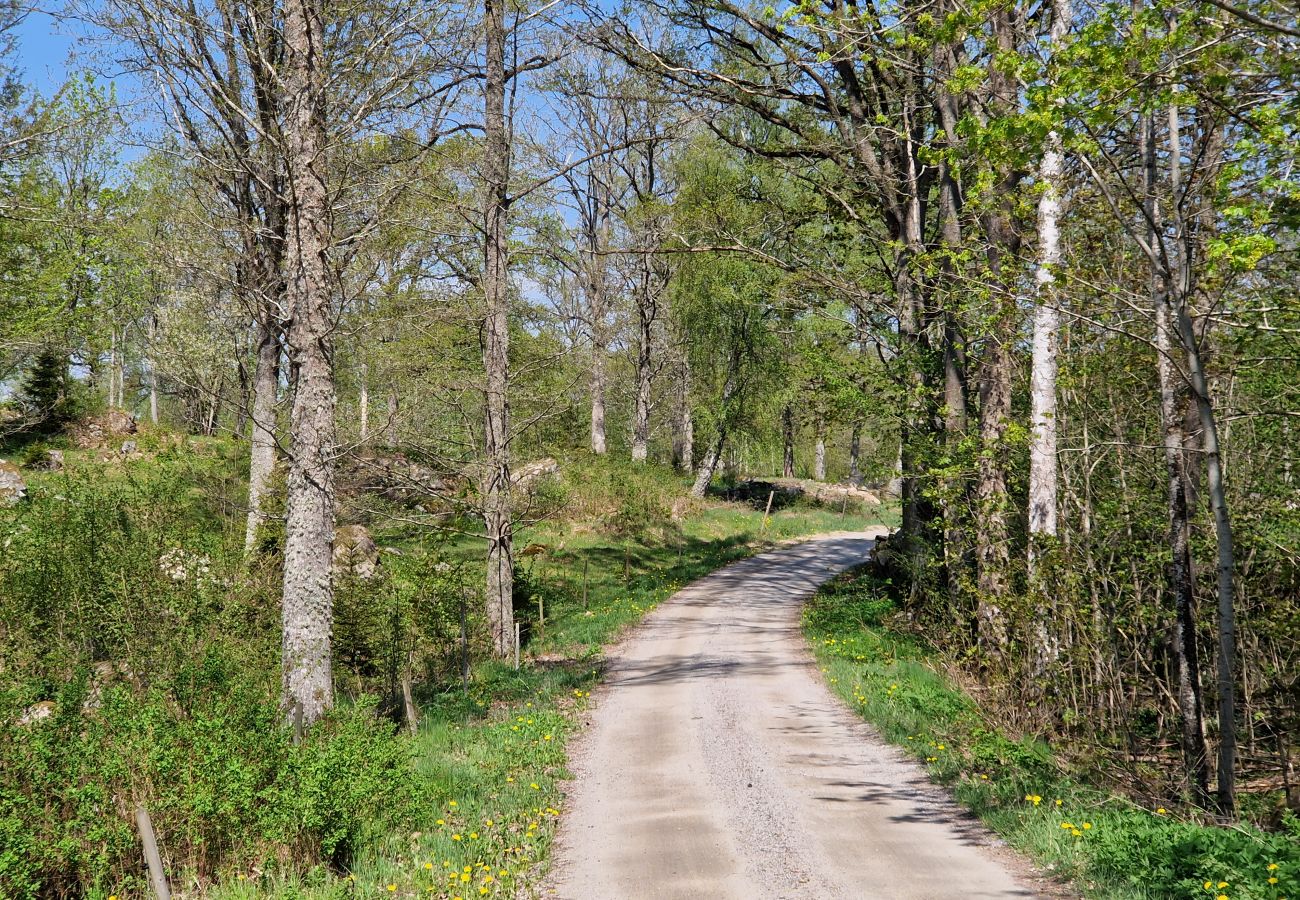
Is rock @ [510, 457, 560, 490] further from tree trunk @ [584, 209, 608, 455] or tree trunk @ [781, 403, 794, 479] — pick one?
tree trunk @ [781, 403, 794, 479]

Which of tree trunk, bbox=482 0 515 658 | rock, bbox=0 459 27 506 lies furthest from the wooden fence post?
rock, bbox=0 459 27 506

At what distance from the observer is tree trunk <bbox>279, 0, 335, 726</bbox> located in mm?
9281

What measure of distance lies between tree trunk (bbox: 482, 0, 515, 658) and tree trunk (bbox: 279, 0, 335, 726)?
573cm

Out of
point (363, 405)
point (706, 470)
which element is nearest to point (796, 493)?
point (706, 470)

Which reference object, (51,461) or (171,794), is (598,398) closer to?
(51,461)

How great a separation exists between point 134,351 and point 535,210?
3191 centimetres

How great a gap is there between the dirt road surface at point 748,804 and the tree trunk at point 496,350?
9.36ft

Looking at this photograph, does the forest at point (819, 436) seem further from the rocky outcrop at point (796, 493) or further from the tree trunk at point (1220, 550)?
the rocky outcrop at point (796, 493)

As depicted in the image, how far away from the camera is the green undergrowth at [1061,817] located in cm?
550

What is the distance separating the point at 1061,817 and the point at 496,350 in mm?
11726

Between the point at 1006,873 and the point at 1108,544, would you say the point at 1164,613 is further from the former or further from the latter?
the point at 1006,873

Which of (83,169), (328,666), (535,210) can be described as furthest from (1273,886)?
(83,169)

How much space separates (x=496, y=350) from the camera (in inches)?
603

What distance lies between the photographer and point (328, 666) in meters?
9.45
